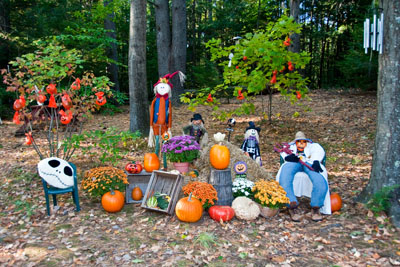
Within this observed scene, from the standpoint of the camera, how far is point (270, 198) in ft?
14.1

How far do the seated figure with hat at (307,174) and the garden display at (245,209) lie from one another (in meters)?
0.54

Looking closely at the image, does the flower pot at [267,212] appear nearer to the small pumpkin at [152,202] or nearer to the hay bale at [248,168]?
the hay bale at [248,168]

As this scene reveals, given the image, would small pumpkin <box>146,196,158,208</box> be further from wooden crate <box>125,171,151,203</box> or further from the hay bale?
the hay bale

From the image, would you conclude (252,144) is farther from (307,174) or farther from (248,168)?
(307,174)

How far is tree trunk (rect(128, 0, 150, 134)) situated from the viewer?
7605mm

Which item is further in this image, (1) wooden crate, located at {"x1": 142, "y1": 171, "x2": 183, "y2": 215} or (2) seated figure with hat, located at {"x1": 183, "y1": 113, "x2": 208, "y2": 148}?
(2) seated figure with hat, located at {"x1": 183, "y1": 113, "x2": 208, "y2": 148}

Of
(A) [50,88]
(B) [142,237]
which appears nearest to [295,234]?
(B) [142,237]

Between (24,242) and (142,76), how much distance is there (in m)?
5.08

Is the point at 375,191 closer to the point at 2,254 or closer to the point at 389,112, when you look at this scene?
the point at 389,112

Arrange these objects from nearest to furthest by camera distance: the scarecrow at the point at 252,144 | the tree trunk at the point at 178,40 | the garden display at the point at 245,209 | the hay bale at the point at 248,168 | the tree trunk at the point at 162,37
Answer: the garden display at the point at 245,209 → the hay bale at the point at 248,168 → the scarecrow at the point at 252,144 → the tree trunk at the point at 162,37 → the tree trunk at the point at 178,40

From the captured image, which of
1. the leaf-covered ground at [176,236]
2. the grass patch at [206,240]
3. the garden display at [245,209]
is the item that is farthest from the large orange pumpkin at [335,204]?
the grass patch at [206,240]

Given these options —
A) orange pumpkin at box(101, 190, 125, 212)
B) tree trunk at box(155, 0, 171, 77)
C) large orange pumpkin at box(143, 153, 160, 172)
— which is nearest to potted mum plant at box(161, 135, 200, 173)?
large orange pumpkin at box(143, 153, 160, 172)

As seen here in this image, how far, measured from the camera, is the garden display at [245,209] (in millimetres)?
4215

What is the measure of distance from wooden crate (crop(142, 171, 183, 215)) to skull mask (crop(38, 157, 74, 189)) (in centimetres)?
115
